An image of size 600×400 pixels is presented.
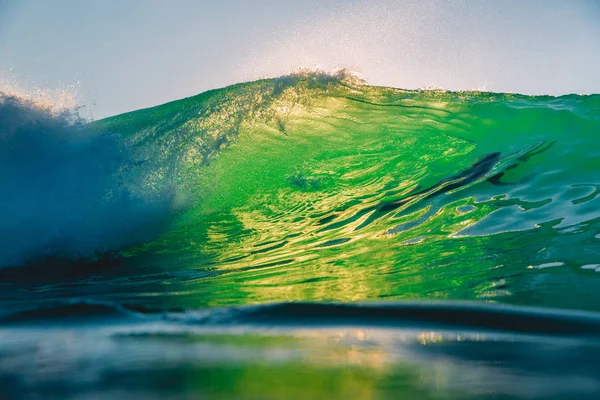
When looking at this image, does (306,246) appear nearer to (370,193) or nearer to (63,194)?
→ (370,193)

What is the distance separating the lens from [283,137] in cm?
452

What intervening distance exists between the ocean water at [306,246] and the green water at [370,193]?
2 centimetres

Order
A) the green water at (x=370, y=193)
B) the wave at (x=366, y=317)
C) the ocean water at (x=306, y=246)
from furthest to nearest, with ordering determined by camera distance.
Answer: the green water at (x=370, y=193)
the wave at (x=366, y=317)
the ocean water at (x=306, y=246)

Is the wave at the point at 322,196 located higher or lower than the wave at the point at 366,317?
higher

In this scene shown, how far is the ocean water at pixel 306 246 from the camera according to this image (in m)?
1.00

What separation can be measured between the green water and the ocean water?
0.02 metres

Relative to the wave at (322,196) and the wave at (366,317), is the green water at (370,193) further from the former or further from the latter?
the wave at (366,317)

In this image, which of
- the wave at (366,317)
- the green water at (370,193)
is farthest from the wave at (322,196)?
the wave at (366,317)

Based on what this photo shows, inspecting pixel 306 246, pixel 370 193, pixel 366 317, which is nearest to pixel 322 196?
pixel 370 193

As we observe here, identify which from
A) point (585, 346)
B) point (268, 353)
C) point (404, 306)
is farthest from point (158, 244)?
point (585, 346)

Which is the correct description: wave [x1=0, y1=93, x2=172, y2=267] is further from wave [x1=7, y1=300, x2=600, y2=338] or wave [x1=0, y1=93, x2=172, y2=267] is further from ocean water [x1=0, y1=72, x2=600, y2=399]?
wave [x1=7, y1=300, x2=600, y2=338]

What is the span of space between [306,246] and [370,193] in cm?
88

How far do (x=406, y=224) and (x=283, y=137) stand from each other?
6.19ft

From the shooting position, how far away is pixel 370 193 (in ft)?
11.7
